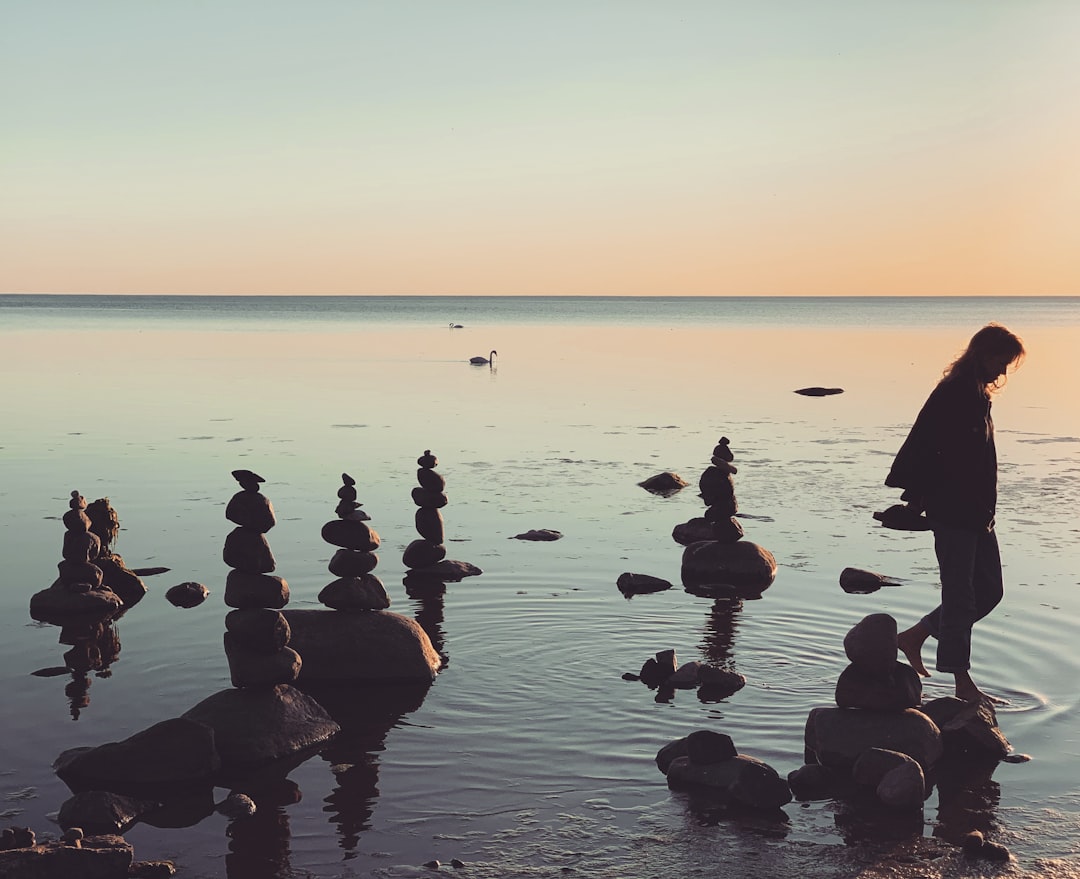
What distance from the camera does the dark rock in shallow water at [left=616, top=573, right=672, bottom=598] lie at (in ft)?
55.6

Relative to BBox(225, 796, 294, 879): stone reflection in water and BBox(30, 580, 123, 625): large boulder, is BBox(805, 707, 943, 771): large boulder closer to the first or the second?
BBox(225, 796, 294, 879): stone reflection in water

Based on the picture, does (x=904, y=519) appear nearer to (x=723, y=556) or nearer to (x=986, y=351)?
(x=986, y=351)

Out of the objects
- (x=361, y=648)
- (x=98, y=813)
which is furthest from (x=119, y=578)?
(x=98, y=813)

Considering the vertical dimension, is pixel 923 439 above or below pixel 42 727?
above

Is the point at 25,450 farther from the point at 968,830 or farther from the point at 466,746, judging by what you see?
the point at 968,830

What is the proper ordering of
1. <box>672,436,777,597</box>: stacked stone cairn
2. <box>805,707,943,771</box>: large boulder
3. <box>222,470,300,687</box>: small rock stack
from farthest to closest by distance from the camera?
<box>672,436,777,597</box>: stacked stone cairn < <box>222,470,300,687</box>: small rock stack < <box>805,707,943,771</box>: large boulder

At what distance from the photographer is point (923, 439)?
1137 cm

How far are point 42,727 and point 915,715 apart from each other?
764 cm

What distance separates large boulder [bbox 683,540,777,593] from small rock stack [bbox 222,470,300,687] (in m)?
7.08

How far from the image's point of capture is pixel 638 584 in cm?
1700

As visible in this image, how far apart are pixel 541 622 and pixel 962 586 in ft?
17.8

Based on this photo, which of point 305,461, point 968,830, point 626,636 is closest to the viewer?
point 968,830

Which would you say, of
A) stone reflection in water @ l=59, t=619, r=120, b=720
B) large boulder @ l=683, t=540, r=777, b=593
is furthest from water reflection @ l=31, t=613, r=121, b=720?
large boulder @ l=683, t=540, r=777, b=593

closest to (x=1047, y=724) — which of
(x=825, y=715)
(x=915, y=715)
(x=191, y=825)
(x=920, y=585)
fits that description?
(x=915, y=715)
